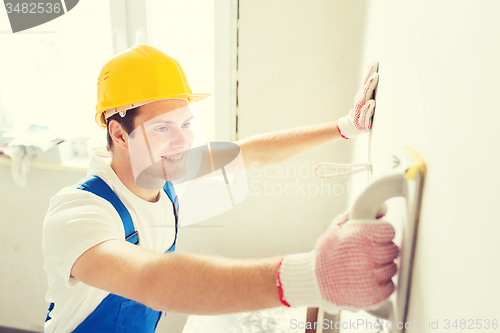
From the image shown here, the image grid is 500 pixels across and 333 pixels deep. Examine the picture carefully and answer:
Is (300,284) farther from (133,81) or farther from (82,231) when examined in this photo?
(133,81)

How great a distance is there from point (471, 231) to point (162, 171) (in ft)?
3.19

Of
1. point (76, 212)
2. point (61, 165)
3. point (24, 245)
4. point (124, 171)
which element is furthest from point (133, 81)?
point (24, 245)

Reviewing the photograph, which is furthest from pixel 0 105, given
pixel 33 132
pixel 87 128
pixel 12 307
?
pixel 12 307

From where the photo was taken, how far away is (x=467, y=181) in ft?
0.88

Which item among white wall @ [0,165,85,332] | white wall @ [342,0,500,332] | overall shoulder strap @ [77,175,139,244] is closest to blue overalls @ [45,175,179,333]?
overall shoulder strap @ [77,175,139,244]

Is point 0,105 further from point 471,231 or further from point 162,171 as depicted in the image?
point 471,231

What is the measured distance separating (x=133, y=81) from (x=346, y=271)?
2.90 feet

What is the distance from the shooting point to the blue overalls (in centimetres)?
89

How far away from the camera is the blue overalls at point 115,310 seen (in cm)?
89

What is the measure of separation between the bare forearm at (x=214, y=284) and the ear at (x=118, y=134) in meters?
0.66

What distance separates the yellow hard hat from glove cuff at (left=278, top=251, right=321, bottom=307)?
0.79m

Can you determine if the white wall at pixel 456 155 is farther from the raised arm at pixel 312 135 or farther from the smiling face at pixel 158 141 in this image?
the smiling face at pixel 158 141

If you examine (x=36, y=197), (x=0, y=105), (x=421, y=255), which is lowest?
(x=36, y=197)

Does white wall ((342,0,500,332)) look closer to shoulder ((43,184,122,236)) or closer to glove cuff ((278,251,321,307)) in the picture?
glove cuff ((278,251,321,307))
